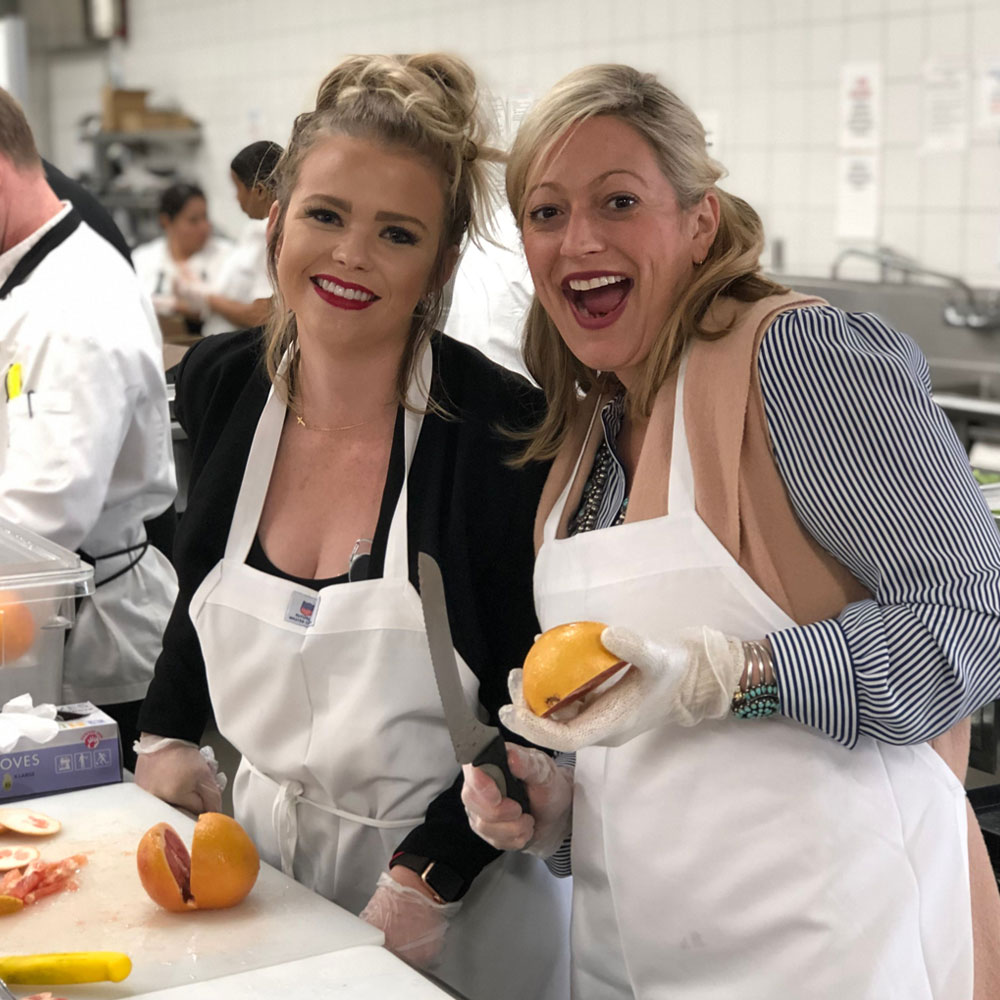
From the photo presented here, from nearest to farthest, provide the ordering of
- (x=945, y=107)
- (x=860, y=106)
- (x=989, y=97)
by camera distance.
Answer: (x=989, y=97) < (x=945, y=107) < (x=860, y=106)

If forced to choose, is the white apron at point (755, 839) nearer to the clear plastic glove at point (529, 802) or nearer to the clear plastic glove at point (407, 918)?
the clear plastic glove at point (529, 802)

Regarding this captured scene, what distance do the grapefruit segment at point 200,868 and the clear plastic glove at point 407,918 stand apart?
0.19m

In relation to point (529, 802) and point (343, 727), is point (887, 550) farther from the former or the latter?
point (343, 727)

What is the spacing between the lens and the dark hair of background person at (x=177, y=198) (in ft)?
22.6

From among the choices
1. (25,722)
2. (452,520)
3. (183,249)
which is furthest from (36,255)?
(183,249)

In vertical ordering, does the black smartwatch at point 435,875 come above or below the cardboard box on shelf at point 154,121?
below

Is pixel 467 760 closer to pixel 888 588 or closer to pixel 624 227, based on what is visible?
pixel 888 588

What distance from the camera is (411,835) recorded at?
5.52 ft

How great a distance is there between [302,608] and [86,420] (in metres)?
0.84

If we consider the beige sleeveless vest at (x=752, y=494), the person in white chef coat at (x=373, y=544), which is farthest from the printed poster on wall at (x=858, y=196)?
the beige sleeveless vest at (x=752, y=494)

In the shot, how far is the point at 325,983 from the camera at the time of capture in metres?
1.33

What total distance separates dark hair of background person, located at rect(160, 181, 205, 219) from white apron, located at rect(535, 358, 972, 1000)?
228 inches

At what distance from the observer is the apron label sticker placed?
1.72 meters

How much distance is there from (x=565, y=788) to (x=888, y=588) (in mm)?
489
